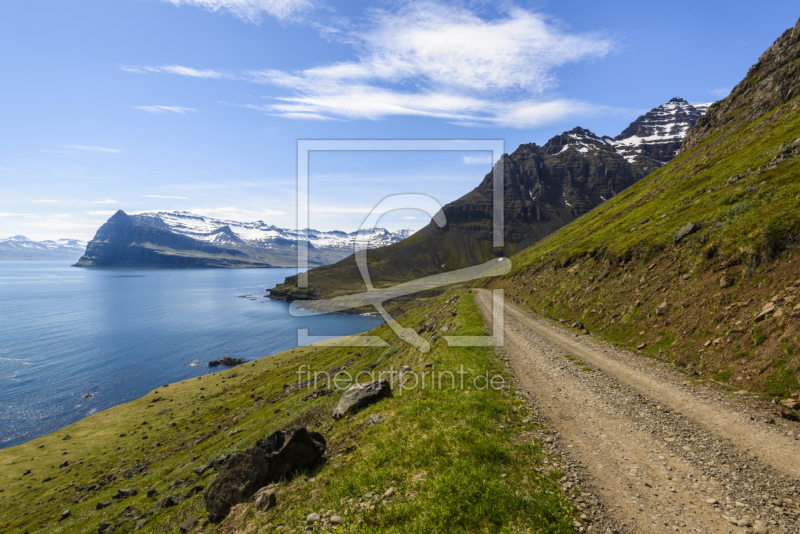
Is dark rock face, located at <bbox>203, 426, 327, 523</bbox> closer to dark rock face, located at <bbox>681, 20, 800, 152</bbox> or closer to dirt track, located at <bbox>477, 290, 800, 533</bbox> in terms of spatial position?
dirt track, located at <bbox>477, 290, 800, 533</bbox>

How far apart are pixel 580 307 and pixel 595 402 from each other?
29.0m

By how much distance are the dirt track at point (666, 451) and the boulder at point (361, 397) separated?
26.4 feet

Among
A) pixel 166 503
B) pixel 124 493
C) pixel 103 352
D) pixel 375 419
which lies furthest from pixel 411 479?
pixel 103 352

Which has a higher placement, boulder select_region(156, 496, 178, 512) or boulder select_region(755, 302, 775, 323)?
boulder select_region(755, 302, 775, 323)

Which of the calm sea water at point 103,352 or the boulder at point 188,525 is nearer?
the boulder at point 188,525

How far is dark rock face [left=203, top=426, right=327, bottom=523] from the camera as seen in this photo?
1462 centimetres

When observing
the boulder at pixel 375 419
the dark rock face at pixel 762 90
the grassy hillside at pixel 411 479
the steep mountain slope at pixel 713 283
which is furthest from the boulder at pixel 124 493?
the dark rock face at pixel 762 90

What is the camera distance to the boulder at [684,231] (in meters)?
34.6

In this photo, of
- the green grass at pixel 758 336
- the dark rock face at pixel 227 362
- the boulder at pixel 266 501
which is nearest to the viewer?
the boulder at pixel 266 501

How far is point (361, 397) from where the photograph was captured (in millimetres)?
19781

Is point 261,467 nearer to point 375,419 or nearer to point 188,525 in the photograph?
point 375,419

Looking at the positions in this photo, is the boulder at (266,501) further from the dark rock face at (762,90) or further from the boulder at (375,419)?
the dark rock face at (762,90)

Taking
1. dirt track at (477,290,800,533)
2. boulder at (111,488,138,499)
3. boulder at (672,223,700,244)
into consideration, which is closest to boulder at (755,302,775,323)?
dirt track at (477,290,800,533)

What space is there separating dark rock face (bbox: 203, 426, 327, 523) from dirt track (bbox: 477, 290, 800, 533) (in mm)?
10180
